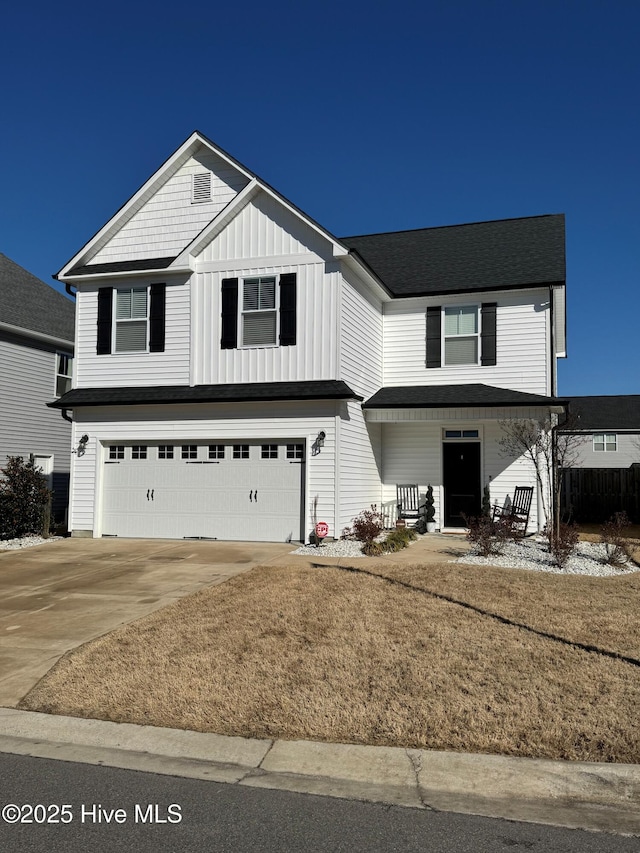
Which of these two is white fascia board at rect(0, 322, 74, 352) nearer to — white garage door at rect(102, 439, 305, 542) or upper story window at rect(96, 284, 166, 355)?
upper story window at rect(96, 284, 166, 355)

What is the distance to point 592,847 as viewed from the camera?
386cm

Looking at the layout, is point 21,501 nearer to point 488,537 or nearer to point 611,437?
point 488,537

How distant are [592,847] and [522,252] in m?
17.3

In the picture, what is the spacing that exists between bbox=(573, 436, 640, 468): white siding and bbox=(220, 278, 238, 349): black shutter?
2704cm

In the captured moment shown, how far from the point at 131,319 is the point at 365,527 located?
7.74 m

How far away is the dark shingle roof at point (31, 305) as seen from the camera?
21.8 m

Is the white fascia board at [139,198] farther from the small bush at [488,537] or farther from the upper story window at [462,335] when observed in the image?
the small bush at [488,537]

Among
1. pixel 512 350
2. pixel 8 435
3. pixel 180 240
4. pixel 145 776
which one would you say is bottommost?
pixel 145 776

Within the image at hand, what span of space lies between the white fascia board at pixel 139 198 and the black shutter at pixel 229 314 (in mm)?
3356

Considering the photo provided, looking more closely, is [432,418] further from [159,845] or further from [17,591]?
[159,845]

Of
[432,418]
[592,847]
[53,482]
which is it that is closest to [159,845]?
[592,847]

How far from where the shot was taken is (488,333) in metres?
18.2

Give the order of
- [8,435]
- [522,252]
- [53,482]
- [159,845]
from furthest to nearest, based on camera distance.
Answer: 1. [53,482]
2. [8,435]
3. [522,252]
4. [159,845]

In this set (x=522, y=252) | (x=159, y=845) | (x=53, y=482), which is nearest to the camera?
(x=159, y=845)
